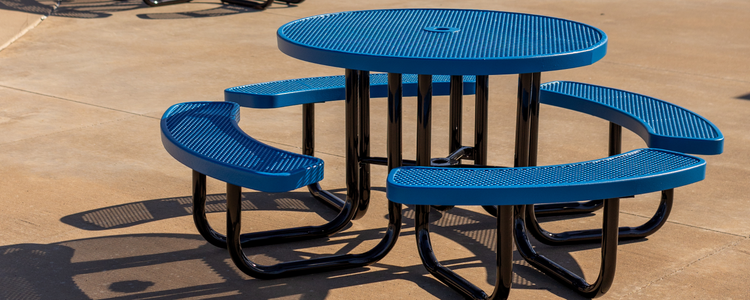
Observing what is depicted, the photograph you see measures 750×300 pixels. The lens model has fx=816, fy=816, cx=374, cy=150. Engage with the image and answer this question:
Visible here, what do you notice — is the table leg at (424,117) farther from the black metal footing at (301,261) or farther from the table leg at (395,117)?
the black metal footing at (301,261)

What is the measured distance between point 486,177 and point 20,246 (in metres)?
2.02

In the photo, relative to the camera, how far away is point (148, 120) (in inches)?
214

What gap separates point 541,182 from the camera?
2.53 m

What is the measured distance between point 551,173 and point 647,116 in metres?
0.99

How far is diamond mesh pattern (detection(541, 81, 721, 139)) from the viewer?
10.5 feet

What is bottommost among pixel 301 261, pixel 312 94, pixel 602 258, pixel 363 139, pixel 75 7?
pixel 75 7

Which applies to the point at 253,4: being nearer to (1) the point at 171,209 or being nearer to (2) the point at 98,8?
(2) the point at 98,8

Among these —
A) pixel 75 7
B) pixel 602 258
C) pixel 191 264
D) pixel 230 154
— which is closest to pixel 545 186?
pixel 602 258

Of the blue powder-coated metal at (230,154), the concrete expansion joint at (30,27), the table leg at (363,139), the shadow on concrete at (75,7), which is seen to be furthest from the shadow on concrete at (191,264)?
the shadow on concrete at (75,7)

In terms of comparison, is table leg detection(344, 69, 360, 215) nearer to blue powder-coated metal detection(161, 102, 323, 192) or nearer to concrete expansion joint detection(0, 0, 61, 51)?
blue powder-coated metal detection(161, 102, 323, 192)

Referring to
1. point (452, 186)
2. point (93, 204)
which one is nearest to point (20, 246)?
point (93, 204)

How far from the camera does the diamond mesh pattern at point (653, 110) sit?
3.21m

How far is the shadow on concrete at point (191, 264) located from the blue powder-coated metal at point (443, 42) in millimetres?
846

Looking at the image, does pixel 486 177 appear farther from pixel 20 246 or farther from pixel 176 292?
pixel 20 246
